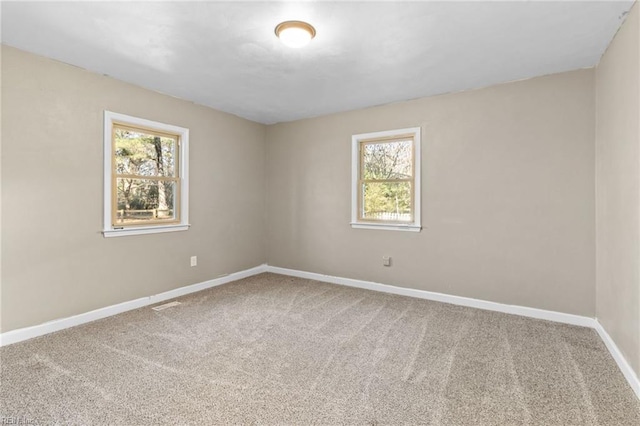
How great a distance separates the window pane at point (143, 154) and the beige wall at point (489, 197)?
1.99m

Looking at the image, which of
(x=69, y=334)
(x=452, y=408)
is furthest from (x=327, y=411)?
(x=69, y=334)

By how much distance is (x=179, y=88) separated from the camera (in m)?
3.62

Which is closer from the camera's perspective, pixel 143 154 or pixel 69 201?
pixel 69 201

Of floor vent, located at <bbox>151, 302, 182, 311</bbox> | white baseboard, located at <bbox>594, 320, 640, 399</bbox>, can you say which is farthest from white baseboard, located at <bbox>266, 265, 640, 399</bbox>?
floor vent, located at <bbox>151, 302, 182, 311</bbox>

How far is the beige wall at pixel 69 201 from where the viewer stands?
2699mm

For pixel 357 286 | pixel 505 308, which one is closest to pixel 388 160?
pixel 357 286

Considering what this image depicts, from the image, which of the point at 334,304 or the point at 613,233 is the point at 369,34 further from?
the point at 334,304

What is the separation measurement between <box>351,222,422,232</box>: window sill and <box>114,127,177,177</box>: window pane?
248 centimetres

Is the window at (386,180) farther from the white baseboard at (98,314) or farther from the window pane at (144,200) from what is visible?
the window pane at (144,200)

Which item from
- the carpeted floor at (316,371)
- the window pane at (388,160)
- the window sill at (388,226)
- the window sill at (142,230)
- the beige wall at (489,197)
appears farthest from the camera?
the window pane at (388,160)

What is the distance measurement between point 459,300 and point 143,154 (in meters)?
3.99

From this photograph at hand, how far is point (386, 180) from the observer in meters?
4.32

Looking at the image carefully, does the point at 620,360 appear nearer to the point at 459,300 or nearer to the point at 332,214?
the point at 459,300

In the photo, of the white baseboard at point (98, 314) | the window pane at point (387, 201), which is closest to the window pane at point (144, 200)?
the white baseboard at point (98, 314)
